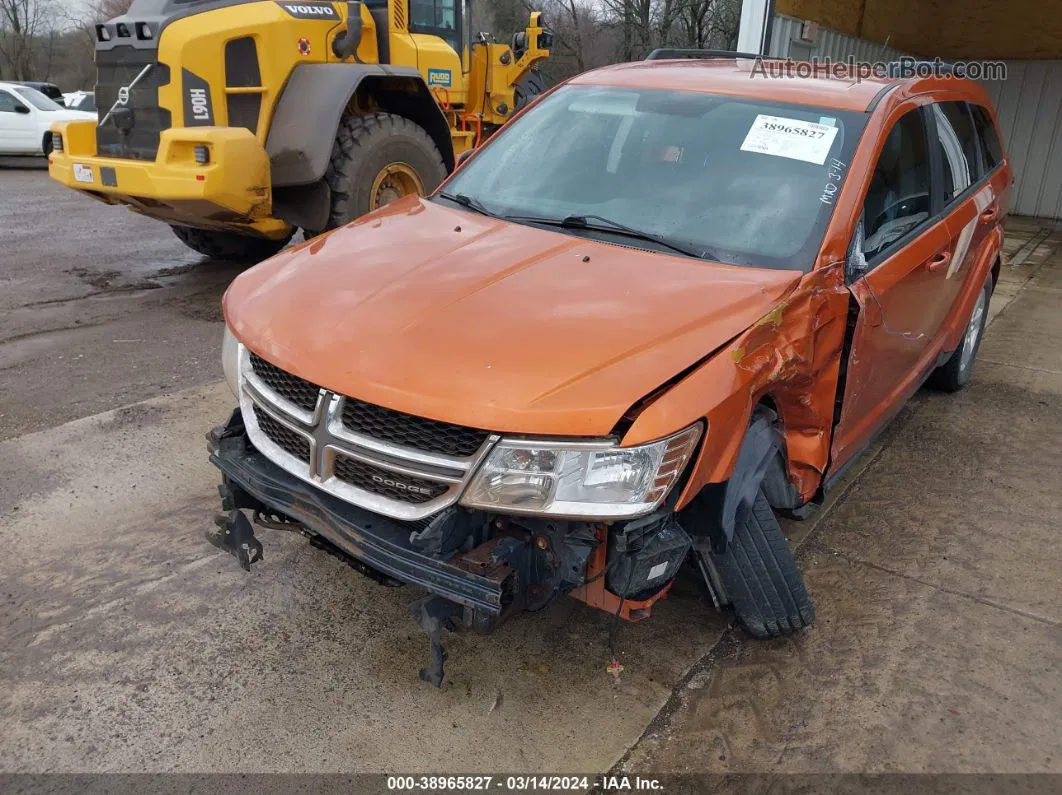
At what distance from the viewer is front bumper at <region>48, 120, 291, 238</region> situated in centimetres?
558

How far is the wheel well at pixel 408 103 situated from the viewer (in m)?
6.89

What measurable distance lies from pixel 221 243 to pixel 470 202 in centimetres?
521

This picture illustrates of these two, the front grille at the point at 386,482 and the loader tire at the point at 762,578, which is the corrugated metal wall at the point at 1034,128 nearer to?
the loader tire at the point at 762,578

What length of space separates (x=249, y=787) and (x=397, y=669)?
1.89ft

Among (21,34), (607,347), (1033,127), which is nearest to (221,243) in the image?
(607,347)

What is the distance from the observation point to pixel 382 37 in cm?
703

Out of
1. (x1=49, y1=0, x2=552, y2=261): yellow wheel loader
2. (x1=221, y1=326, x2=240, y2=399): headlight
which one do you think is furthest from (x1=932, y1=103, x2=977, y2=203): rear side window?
(x1=49, y1=0, x2=552, y2=261): yellow wheel loader

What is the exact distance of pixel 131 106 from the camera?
21.1 feet

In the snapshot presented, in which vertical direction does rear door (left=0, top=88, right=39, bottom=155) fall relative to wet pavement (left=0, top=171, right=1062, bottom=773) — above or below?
above

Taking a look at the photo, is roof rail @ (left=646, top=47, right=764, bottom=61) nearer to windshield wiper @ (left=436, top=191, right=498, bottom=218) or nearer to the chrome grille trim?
windshield wiper @ (left=436, top=191, right=498, bottom=218)

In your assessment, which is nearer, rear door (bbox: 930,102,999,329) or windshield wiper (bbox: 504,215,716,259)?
windshield wiper (bbox: 504,215,716,259)

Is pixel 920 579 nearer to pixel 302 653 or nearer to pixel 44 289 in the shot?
pixel 302 653

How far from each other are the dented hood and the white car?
1504 centimetres

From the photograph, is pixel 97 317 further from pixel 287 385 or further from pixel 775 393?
pixel 775 393
